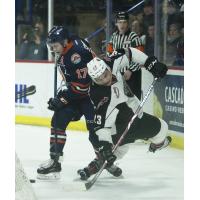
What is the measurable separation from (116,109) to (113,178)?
567 millimetres

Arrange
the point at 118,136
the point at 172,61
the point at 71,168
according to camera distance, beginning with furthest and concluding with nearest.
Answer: the point at 172,61 < the point at 71,168 < the point at 118,136

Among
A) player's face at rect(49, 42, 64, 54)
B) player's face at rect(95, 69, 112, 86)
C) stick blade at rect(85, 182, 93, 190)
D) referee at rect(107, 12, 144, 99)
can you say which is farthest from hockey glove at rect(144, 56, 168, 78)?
referee at rect(107, 12, 144, 99)

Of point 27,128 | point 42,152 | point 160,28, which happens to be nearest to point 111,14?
point 160,28

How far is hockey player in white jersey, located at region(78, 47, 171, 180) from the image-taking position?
4.02 m

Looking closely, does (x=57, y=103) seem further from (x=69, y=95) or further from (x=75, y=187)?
(x=75, y=187)

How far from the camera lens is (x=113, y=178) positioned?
4.52 m

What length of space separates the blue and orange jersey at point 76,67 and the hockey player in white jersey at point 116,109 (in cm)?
19

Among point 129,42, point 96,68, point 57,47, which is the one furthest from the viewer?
point 129,42

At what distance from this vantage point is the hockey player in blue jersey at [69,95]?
14.3ft

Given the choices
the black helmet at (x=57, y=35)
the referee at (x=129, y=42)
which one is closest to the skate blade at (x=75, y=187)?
the black helmet at (x=57, y=35)

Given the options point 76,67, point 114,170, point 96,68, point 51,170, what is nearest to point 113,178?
point 114,170

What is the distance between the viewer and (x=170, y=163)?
17.0ft
